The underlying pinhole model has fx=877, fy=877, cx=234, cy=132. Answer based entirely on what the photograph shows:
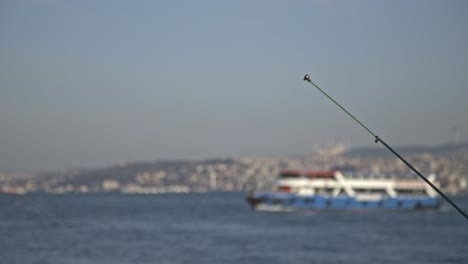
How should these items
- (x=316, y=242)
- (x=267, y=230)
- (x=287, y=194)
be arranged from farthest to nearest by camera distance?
(x=287, y=194)
(x=267, y=230)
(x=316, y=242)

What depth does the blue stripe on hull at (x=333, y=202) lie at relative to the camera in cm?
8062

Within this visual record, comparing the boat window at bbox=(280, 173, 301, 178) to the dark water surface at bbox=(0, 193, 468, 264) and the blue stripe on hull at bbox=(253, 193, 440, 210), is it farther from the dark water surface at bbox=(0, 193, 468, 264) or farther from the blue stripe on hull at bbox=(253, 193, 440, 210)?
the dark water surface at bbox=(0, 193, 468, 264)

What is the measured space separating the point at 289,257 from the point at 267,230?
20038 mm

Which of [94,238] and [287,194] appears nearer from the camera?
[94,238]

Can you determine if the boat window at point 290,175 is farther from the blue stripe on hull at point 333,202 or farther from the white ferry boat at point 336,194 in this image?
the blue stripe on hull at point 333,202

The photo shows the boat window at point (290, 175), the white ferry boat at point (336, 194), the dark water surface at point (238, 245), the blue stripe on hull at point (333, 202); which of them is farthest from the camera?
the boat window at point (290, 175)

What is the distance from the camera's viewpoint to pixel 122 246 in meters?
37.3

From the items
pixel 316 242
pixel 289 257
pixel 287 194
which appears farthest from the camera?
pixel 287 194

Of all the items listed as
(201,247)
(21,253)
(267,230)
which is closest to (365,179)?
(267,230)

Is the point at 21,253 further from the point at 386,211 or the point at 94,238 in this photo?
the point at 386,211

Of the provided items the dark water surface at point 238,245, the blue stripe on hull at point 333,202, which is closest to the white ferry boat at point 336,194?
the blue stripe on hull at point 333,202

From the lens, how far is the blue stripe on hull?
3174 inches

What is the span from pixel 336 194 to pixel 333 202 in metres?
1.27

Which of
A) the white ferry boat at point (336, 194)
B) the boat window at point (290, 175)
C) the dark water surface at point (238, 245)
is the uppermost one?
the boat window at point (290, 175)
